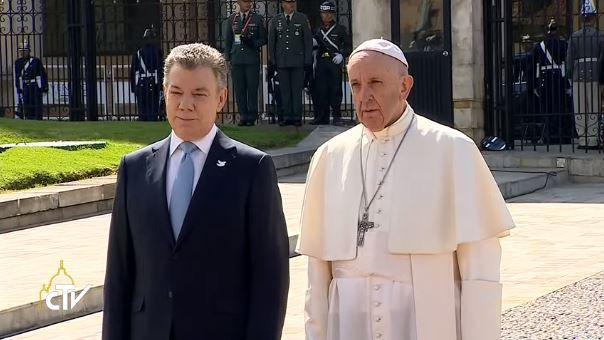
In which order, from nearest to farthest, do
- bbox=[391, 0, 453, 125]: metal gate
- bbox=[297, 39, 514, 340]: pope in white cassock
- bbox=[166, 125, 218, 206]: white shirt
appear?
bbox=[166, 125, 218, 206]: white shirt
bbox=[297, 39, 514, 340]: pope in white cassock
bbox=[391, 0, 453, 125]: metal gate

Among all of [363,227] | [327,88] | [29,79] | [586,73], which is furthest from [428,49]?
[363,227]

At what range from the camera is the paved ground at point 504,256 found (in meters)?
8.50

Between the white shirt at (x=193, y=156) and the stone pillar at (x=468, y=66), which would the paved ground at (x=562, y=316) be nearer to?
the white shirt at (x=193, y=156)

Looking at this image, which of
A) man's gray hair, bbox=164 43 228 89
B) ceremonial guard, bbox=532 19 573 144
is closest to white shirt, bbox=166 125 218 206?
man's gray hair, bbox=164 43 228 89

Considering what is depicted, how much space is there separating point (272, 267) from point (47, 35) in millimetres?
22075

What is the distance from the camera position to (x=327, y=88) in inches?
752

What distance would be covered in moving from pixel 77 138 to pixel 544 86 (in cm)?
587

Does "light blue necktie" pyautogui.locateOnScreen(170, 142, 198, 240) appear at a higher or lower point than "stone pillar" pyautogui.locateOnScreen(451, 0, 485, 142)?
lower

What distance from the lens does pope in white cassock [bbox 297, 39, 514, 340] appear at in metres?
4.42

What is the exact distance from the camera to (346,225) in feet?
14.9

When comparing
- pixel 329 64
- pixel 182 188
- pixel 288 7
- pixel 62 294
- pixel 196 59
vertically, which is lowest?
pixel 62 294

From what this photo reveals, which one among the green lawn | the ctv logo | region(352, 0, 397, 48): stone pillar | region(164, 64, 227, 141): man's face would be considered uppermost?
region(352, 0, 397, 48): stone pillar

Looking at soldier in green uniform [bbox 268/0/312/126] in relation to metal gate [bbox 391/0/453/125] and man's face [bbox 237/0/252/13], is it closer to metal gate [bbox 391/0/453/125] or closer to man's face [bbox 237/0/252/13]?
man's face [bbox 237/0/252/13]

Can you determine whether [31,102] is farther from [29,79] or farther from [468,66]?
[468,66]
